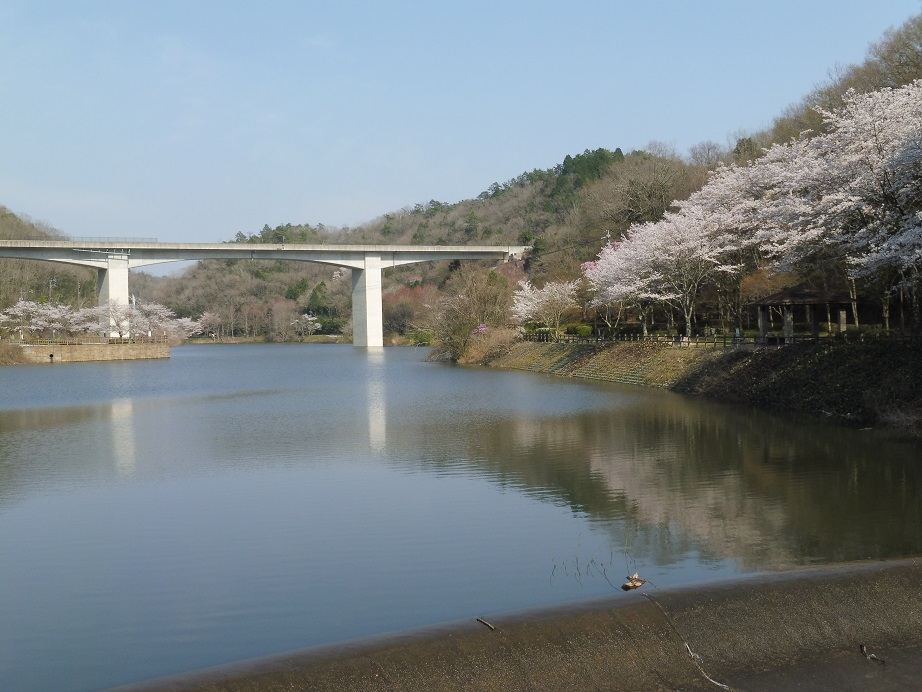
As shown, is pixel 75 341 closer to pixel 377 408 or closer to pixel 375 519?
pixel 377 408

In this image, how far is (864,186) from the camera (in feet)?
74.6

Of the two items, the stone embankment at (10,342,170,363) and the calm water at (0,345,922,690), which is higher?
the stone embankment at (10,342,170,363)

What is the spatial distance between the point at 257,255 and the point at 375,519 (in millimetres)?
68321

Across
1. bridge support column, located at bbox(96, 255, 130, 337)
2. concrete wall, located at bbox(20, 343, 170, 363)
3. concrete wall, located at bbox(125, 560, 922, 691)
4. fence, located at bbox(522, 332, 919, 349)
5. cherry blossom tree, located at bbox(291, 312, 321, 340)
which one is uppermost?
bridge support column, located at bbox(96, 255, 130, 337)

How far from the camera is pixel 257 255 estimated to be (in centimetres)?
7781

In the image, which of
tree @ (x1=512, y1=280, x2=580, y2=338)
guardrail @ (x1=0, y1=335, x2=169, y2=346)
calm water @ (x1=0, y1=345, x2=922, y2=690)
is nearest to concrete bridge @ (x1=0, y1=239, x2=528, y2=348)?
guardrail @ (x1=0, y1=335, x2=169, y2=346)

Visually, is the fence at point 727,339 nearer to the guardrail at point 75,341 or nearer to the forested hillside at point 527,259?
the forested hillside at point 527,259

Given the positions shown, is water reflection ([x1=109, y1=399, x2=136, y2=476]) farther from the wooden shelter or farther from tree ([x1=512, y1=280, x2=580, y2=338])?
tree ([x1=512, y1=280, x2=580, y2=338])

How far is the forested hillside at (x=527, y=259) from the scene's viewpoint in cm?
4134

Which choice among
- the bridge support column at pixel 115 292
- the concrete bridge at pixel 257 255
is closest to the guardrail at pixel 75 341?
the bridge support column at pixel 115 292

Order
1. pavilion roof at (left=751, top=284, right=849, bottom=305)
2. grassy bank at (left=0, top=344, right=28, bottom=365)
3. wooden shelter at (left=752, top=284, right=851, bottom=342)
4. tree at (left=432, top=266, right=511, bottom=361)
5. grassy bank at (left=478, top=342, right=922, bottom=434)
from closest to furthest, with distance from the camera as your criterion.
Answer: grassy bank at (left=478, top=342, right=922, bottom=434), wooden shelter at (left=752, top=284, right=851, bottom=342), pavilion roof at (left=751, top=284, right=849, bottom=305), tree at (left=432, top=266, right=511, bottom=361), grassy bank at (left=0, top=344, right=28, bottom=365)

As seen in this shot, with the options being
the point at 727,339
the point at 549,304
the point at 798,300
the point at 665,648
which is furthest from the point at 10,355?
the point at 665,648

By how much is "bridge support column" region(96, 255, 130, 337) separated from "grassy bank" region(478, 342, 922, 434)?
4661 cm

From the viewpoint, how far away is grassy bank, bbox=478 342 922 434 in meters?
21.0
